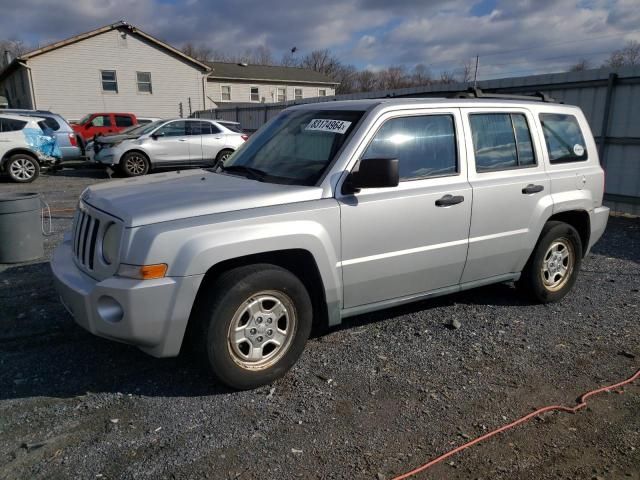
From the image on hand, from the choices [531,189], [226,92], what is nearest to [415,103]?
[531,189]

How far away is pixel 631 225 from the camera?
907 cm

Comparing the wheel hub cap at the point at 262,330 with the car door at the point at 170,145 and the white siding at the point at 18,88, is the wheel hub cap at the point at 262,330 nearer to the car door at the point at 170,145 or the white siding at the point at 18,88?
the car door at the point at 170,145

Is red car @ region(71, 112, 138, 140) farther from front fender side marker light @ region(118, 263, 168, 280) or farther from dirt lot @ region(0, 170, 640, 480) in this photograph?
front fender side marker light @ region(118, 263, 168, 280)

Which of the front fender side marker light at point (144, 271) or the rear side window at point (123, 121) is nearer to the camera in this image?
the front fender side marker light at point (144, 271)

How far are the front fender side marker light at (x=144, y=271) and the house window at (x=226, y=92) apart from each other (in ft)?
120

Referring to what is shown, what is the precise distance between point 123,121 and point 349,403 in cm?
2040

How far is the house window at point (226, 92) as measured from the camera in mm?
37438

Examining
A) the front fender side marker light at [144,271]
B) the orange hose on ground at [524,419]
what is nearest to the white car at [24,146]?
the front fender side marker light at [144,271]

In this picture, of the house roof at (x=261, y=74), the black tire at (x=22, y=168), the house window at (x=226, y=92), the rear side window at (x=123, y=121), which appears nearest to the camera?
the black tire at (x=22, y=168)

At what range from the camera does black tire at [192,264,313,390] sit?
3213 mm

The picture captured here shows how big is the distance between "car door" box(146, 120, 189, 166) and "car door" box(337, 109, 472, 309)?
38.8 ft

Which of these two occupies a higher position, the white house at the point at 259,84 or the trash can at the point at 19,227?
the white house at the point at 259,84

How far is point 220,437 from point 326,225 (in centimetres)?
147

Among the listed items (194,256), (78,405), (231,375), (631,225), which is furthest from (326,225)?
(631,225)
